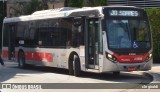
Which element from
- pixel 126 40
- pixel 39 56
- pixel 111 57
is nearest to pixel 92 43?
pixel 111 57

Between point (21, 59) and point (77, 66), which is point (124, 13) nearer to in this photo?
point (77, 66)

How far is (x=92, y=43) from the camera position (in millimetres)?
19312

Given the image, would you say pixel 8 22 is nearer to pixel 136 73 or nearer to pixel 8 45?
pixel 8 45

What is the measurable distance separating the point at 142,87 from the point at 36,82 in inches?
183

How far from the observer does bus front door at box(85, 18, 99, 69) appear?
62.4 feet

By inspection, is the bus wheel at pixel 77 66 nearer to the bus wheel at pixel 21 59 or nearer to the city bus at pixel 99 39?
the city bus at pixel 99 39

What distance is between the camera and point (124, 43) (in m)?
18.6

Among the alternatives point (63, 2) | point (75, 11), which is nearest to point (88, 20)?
point (75, 11)

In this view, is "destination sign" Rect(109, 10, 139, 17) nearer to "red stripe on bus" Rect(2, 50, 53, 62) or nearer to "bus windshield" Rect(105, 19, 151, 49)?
"bus windshield" Rect(105, 19, 151, 49)

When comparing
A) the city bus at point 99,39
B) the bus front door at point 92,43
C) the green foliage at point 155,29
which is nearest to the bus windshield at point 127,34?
the city bus at point 99,39

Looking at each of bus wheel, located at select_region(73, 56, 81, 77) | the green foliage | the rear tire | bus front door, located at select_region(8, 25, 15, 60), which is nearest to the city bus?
bus wheel, located at select_region(73, 56, 81, 77)

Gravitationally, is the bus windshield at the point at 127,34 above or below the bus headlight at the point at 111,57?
above

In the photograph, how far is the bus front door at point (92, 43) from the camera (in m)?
19.0

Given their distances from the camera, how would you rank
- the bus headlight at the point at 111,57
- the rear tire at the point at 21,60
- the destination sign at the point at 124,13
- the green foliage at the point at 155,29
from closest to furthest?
the bus headlight at the point at 111,57, the destination sign at the point at 124,13, the rear tire at the point at 21,60, the green foliage at the point at 155,29
